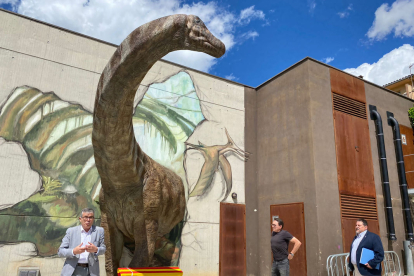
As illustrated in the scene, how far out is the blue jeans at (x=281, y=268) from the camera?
527 cm

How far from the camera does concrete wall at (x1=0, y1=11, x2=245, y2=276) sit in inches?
281

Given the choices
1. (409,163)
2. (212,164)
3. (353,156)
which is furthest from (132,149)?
(409,163)

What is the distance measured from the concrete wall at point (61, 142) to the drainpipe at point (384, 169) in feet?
13.7

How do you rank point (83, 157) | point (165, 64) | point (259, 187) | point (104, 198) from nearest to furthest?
point (104, 198) < point (83, 157) < point (165, 64) < point (259, 187)

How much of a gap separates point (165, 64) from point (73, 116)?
2967mm

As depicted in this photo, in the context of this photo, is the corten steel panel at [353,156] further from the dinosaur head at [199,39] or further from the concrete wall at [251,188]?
the dinosaur head at [199,39]

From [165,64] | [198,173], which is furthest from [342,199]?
[165,64]

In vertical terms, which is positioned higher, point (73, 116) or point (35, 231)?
point (73, 116)

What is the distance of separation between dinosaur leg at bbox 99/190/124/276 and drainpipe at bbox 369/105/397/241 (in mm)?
7766

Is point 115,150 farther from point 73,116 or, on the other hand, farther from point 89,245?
point 73,116

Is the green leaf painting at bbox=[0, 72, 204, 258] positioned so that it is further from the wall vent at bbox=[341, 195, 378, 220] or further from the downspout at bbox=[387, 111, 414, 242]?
the downspout at bbox=[387, 111, 414, 242]

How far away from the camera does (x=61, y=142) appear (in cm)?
787

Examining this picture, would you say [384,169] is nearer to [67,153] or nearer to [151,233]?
[151,233]

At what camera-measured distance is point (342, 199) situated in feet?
29.4
